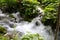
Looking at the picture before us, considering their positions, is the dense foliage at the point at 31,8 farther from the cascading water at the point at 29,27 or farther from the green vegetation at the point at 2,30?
the green vegetation at the point at 2,30

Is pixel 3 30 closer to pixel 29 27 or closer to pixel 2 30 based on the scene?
pixel 2 30

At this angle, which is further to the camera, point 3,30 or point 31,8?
point 31,8

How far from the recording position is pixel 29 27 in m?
6.79

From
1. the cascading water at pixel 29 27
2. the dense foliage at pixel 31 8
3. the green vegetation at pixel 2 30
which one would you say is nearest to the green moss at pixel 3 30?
the green vegetation at pixel 2 30

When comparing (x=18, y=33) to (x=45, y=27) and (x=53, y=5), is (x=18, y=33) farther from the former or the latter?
(x=53, y=5)

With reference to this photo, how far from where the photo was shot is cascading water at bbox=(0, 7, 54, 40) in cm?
628

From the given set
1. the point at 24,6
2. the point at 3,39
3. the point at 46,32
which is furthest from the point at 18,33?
the point at 24,6

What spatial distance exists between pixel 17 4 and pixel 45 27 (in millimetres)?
1787

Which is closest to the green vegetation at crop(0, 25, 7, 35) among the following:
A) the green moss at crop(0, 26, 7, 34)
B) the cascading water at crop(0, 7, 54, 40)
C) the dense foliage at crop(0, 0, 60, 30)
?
the green moss at crop(0, 26, 7, 34)

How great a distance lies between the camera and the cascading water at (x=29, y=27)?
6.28 metres

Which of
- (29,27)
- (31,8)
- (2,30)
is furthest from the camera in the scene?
(31,8)

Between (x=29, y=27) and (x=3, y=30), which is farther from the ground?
(x=3, y=30)

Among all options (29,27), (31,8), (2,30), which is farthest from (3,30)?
(31,8)

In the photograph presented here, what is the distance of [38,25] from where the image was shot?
22.7 feet
